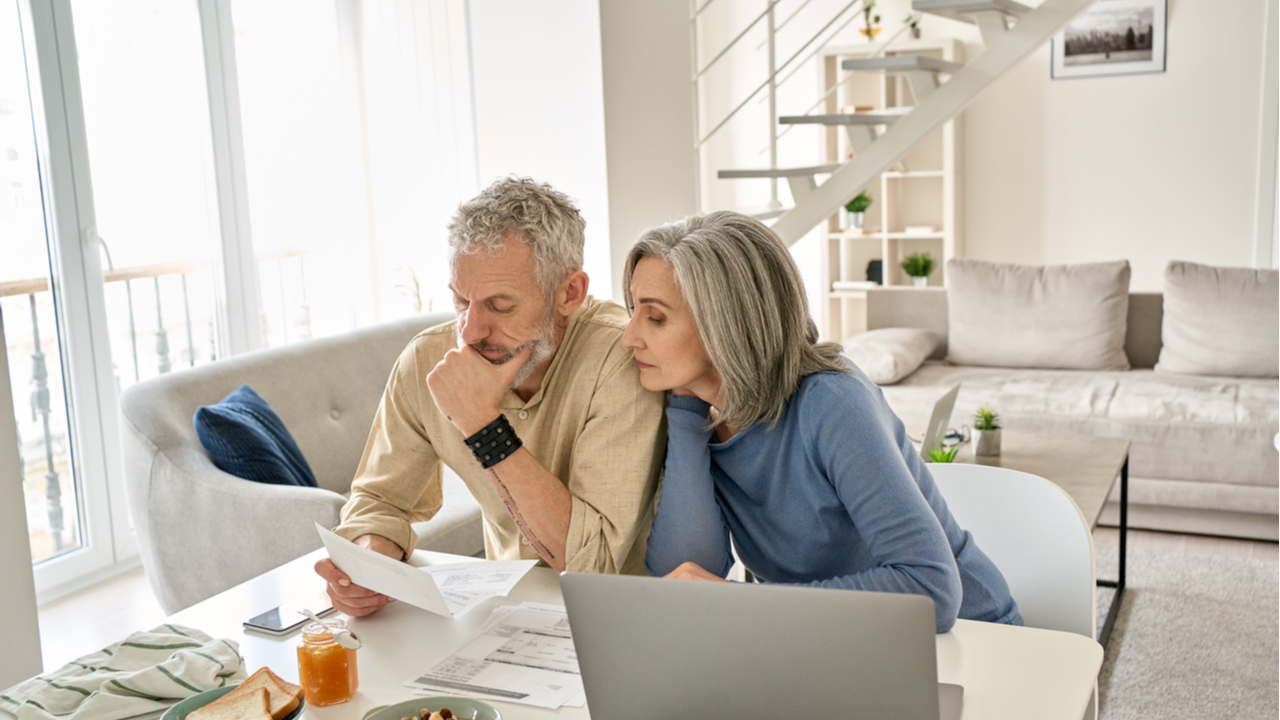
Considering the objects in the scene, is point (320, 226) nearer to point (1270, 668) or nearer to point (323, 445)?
point (323, 445)

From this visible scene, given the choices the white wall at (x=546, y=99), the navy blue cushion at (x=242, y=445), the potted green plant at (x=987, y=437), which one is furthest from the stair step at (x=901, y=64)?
the navy blue cushion at (x=242, y=445)

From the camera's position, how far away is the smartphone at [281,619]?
125 centimetres

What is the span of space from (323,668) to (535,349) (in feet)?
1.82

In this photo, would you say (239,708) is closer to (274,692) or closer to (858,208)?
(274,692)

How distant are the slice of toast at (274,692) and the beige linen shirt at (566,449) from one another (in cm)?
42

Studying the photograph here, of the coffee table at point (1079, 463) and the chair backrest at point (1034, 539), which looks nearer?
the chair backrest at point (1034, 539)

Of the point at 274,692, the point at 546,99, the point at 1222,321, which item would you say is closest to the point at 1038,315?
the point at 1222,321

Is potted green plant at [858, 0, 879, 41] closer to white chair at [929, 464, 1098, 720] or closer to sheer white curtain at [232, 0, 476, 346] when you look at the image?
sheer white curtain at [232, 0, 476, 346]

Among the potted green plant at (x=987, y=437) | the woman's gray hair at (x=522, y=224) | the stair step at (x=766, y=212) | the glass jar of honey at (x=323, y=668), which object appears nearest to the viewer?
the glass jar of honey at (x=323, y=668)

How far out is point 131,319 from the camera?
3.66 metres

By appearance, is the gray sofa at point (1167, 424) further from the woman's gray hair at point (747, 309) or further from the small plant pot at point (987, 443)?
the woman's gray hair at point (747, 309)

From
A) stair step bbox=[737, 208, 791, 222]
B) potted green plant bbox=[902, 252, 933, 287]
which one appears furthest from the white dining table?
potted green plant bbox=[902, 252, 933, 287]

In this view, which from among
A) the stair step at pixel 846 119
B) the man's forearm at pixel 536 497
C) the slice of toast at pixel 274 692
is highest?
the stair step at pixel 846 119

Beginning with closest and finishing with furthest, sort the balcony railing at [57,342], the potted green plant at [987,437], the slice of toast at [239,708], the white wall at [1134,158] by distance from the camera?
the slice of toast at [239,708], the potted green plant at [987,437], the balcony railing at [57,342], the white wall at [1134,158]
